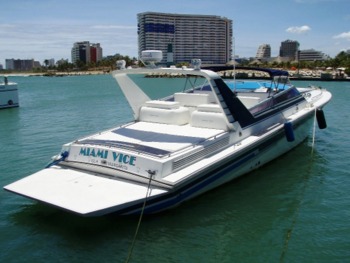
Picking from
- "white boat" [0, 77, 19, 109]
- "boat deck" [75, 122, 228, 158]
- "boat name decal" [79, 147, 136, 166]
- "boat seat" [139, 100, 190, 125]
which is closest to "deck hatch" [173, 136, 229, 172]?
"boat deck" [75, 122, 228, 158]

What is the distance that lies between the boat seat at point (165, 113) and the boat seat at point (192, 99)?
676 millimetres

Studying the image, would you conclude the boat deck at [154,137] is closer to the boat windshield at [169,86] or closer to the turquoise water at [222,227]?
the turquoise water at [222,227]

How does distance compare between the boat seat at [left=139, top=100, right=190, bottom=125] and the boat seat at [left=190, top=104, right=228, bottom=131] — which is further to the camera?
the boat seat at [left=139, top=100, right=190, bottom=125]

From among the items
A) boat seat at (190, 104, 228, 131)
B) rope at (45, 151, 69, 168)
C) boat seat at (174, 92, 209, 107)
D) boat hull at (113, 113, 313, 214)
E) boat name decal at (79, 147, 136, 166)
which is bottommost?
boat hull at (113, 113, 313, 214)

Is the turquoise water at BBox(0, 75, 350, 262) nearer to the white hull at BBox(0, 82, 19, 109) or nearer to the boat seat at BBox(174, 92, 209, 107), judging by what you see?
the boat seat at BBox(174, 92, 209, 107)

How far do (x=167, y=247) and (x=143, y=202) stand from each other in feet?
3.38

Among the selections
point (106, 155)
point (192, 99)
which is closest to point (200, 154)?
point (106, 155)

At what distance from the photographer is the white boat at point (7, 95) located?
32156 mm

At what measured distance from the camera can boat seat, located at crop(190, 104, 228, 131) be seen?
1081cm

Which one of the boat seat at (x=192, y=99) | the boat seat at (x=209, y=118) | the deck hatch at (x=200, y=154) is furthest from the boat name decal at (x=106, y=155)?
the boat seat at (x=192, y=99)

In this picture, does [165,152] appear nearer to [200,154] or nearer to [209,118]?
[200,154]

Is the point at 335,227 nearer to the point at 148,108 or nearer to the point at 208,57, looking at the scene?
the point at 148,108

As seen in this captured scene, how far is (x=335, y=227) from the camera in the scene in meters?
8.44

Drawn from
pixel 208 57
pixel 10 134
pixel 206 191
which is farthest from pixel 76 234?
pixel 208 57
